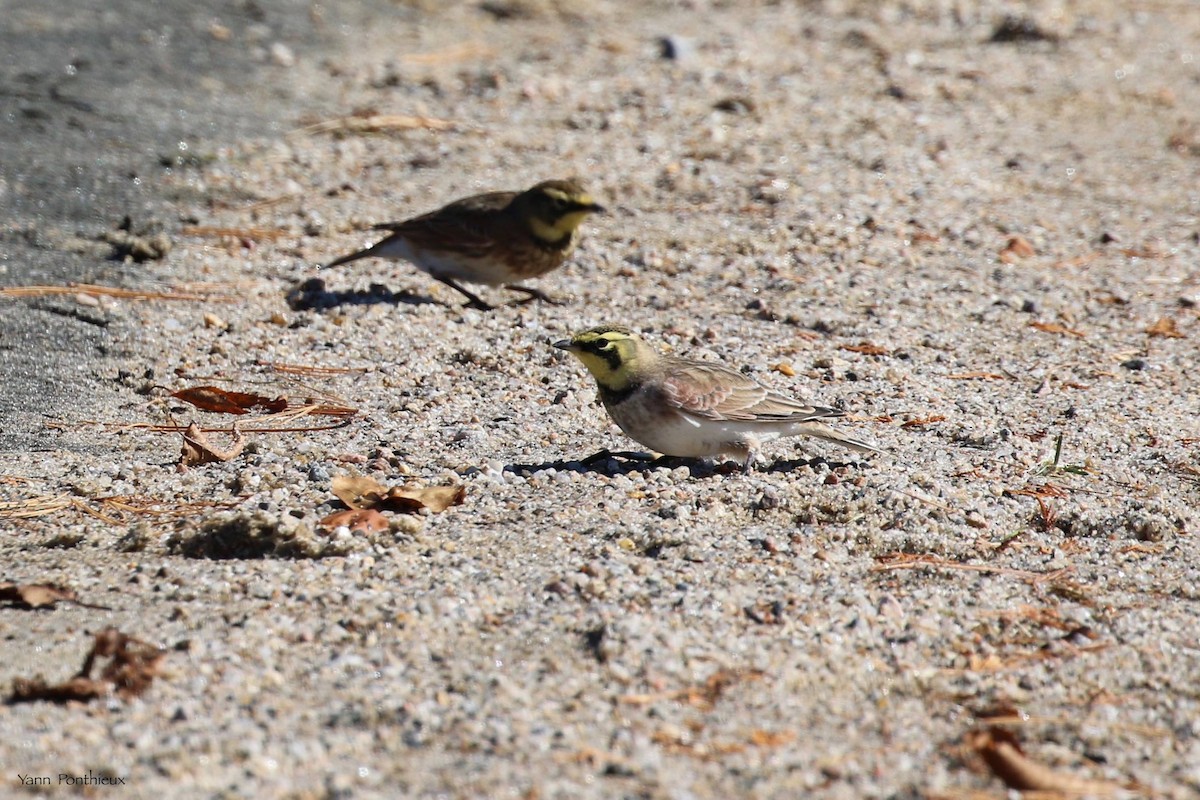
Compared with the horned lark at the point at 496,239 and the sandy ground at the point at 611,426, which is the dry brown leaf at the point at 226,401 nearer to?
the sandy ground at the point at 611,426

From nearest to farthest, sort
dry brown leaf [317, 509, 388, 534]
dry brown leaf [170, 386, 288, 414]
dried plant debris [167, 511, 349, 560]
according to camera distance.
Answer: dried plant debris [167, 511, 349, 560] → dry brown leaf [317, 509, 388, 534] → dry brown leaf [170, 386, 288, 414]

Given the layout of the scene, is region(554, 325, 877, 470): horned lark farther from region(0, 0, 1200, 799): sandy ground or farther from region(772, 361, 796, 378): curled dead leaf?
region(772, 361, 796, 378): curled dead leaf

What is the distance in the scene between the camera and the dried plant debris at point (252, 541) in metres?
4.62

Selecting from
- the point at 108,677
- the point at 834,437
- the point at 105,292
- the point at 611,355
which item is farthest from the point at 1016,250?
the point at 108,677

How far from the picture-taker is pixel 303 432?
592 cm

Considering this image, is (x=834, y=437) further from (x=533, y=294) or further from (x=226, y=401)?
(x=533, y=294)

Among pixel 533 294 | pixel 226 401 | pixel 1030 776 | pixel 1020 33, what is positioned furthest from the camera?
pixel 1020 33

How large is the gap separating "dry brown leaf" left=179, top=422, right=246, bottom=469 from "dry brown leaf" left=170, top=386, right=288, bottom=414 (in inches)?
19.1

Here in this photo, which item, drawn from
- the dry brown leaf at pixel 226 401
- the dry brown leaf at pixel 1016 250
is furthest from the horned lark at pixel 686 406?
the dry brown leaf at pixel 1016 250

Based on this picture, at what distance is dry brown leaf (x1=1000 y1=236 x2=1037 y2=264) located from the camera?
28.0 ft

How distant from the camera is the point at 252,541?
4.66m

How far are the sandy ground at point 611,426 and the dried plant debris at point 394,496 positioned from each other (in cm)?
9

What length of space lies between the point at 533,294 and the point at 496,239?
0.42 metres

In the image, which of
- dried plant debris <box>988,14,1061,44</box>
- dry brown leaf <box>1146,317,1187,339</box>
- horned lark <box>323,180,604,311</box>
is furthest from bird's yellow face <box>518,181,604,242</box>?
dried plant debris <box>988,14,1061,44</box>
